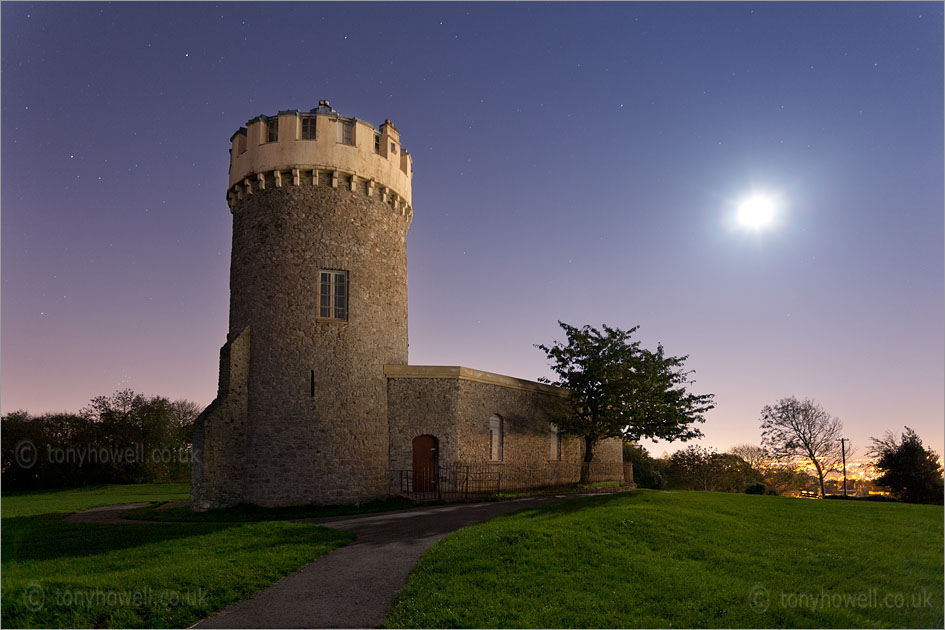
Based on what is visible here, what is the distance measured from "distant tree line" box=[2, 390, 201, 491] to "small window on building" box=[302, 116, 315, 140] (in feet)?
57.9

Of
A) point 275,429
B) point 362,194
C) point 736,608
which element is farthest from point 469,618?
point 362,194

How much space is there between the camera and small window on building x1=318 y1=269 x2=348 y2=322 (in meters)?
22.8

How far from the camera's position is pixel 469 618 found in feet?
25.8

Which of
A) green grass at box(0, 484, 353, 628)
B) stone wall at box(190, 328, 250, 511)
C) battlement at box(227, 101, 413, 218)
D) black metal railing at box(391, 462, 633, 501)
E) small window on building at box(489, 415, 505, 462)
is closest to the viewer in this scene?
green grass at box(0, 484, 353, 628)

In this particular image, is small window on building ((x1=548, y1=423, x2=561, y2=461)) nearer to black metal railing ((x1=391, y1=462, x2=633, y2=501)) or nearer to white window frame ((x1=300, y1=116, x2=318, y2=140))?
black metal railing ((x1=391, y1=462, x2=633, y2=501))

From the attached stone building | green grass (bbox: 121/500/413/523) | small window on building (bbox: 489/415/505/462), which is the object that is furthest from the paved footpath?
small window on building (bbox: 489/415/505/462)

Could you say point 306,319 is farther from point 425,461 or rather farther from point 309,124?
point 309,124

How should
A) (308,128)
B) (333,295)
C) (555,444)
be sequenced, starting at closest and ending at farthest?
(333,295), (308,128), (555,444)

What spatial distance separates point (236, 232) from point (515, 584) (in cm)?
1894

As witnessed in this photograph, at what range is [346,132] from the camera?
78.0 ft

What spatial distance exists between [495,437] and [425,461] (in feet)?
11.0

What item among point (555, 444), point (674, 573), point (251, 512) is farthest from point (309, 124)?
point (674, 573)

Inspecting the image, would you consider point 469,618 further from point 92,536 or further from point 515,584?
point 92,536

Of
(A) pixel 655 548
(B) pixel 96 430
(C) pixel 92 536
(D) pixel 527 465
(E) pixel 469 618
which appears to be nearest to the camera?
(E) pixel 469 618
